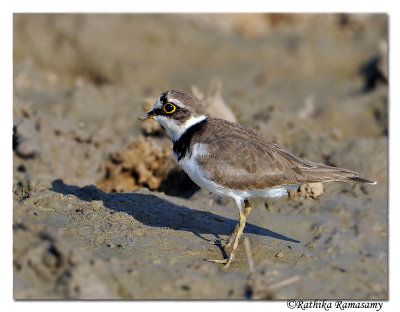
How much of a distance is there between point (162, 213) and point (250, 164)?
1311mm

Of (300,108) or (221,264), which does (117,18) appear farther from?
(221,264)

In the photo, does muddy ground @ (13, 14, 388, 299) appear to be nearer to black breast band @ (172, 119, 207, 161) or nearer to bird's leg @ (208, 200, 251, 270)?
bird's leg @ (208, 200, 251, 270)

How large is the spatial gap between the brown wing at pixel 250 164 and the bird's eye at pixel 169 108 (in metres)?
0.44

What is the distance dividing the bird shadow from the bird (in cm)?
42

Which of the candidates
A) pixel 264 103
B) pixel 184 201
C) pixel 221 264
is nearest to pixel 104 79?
pixel 264 103

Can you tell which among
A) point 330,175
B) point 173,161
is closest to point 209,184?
point 330,175

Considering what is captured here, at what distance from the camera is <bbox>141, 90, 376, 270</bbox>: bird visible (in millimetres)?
5102

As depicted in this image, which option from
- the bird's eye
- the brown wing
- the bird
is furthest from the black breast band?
the bird's eye

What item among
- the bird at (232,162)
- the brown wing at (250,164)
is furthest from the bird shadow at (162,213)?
the brown wing at (250,164)

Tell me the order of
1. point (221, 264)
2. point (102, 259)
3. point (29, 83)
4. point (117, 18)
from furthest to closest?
point (117, 18), point (29, 83), point (221, 264), point (102, 259)

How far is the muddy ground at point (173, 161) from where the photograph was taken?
171 inches

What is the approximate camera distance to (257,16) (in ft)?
57.5

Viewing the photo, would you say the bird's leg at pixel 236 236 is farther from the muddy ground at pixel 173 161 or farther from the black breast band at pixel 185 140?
the black breast band at pixel 185 140

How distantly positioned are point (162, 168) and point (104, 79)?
6009mm
